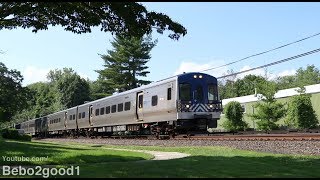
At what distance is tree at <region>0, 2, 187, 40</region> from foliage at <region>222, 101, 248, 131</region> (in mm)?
29337

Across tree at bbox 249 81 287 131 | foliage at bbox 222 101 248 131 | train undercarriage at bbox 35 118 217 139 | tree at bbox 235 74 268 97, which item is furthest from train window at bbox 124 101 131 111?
tree at bbox 235 74 268 97

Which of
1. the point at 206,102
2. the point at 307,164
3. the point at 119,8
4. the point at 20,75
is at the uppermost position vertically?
the point at 20,75

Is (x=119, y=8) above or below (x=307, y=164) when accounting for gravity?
above

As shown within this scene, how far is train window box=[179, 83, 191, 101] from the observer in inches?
889

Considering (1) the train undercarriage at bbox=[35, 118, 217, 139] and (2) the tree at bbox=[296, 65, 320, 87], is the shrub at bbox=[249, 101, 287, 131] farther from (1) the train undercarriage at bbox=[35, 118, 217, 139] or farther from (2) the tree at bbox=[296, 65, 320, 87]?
(2) the tree at bbox=[296, 65, 320, 87]

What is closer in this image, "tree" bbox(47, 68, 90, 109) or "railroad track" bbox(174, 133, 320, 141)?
"railroad track" bbox(174, 133, 320, 141)

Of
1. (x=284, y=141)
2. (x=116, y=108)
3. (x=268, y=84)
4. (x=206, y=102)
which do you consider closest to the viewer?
(x=284, y=141)

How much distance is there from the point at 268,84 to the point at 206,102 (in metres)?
14.3

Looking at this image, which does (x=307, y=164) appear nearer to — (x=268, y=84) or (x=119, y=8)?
(x=119, y=8)

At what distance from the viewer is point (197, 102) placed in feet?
75.9

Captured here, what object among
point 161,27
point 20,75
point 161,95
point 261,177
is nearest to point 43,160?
point 161,27

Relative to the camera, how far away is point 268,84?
36.0m

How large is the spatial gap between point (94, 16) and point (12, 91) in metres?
55.3

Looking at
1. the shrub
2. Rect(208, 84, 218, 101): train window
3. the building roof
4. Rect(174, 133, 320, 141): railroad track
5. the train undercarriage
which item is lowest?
Rect(174, 133, 320, 141): railroad track
